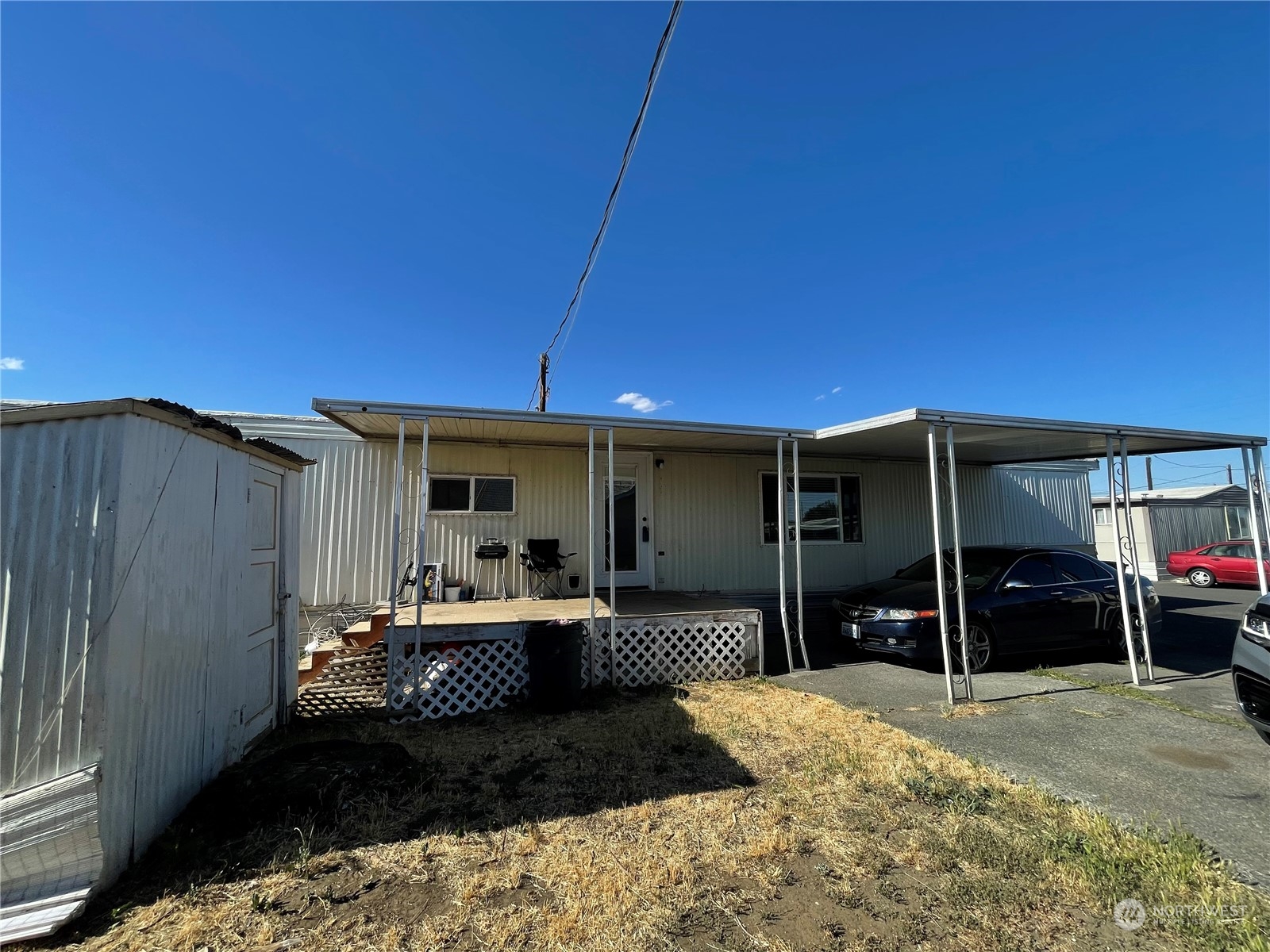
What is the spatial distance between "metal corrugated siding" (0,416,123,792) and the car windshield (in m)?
7.53

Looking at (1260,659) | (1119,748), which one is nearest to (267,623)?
(1119,748)

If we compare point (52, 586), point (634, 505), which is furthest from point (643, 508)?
point (52, 586)

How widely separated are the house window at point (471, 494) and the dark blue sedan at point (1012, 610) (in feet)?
16.1

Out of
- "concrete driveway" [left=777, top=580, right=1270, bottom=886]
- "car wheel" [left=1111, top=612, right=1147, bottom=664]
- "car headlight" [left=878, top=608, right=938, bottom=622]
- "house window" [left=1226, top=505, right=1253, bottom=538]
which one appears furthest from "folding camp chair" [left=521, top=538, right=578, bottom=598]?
"house window" [left=1226, top=505, right=1253, bottom=538]

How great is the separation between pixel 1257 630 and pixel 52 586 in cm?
669

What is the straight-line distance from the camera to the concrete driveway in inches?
127

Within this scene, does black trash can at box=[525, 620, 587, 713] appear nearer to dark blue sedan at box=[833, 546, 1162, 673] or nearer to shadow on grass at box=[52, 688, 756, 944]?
shadow on grass at box=[52, 688, 756, 944]

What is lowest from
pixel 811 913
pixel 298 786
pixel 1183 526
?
pixel 811 913

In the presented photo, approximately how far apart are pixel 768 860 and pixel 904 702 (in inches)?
128

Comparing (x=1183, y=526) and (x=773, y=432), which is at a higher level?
(x=773, y=432)

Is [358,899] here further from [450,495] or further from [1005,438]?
[1005,438]

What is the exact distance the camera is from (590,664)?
5.93 metres

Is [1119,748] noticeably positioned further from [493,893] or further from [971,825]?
[493,893]

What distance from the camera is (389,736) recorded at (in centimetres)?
471
